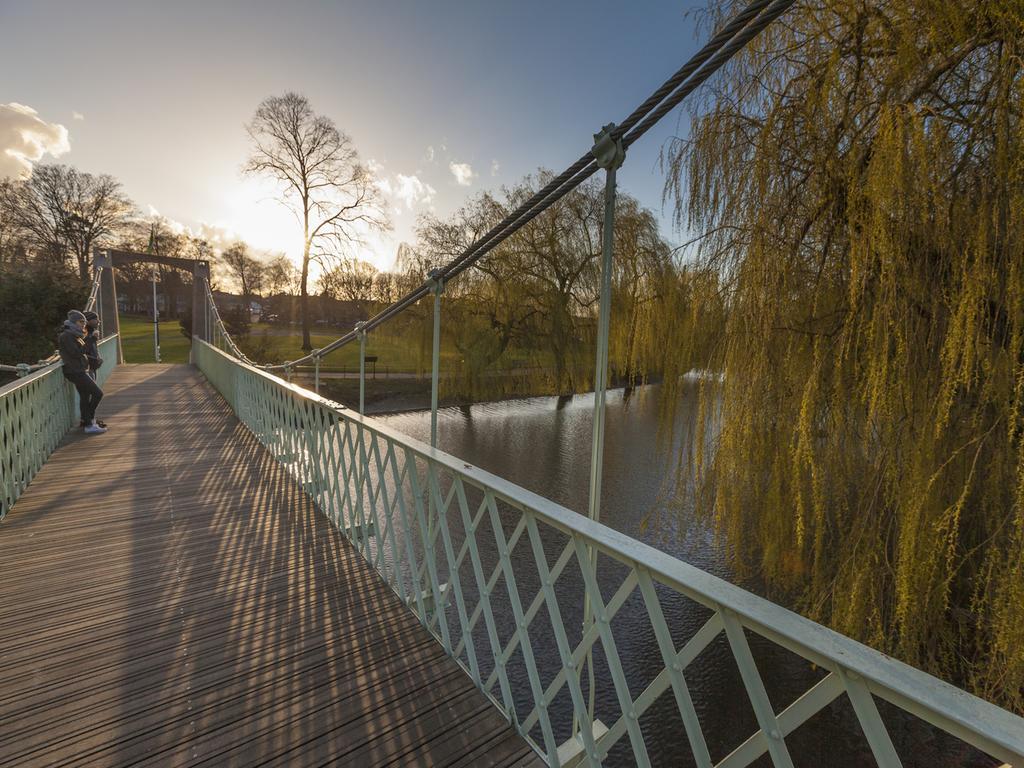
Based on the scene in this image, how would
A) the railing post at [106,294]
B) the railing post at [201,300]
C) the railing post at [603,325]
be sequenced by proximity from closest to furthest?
the railing post at [603,325] → the railing post at [106,294] → the railing post at [201,300]

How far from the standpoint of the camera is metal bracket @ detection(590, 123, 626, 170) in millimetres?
1432

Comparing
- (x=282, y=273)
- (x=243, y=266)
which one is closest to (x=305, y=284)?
(x=282, y=273)

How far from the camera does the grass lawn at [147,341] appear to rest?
790 inches

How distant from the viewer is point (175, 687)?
5.10 feet

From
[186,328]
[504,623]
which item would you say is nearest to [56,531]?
[504,623]

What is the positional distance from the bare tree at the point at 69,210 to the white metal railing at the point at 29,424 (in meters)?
18.6

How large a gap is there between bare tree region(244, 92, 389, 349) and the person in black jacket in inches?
439

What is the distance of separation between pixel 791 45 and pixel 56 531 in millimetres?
5193

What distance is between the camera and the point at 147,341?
2352 cm

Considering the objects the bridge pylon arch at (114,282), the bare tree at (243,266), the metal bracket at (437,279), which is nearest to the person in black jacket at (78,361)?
the metal bracket at (437,279)

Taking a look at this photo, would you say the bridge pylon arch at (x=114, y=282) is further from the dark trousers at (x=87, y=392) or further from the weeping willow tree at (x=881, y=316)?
the weeping willow tree at (x=881, y=316)

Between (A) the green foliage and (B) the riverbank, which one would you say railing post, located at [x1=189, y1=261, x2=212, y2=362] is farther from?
(B) the riverbank

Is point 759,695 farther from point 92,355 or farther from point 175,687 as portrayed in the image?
point 92,355

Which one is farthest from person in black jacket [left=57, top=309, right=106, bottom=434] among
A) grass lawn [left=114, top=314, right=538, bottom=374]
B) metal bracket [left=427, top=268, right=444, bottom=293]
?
grass lawn [left=114, top=314, right=538, bottom=374]
